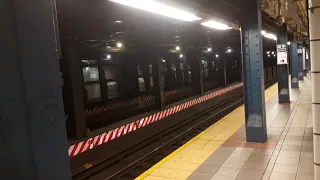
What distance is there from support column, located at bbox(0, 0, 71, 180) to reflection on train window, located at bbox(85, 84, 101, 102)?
765cm

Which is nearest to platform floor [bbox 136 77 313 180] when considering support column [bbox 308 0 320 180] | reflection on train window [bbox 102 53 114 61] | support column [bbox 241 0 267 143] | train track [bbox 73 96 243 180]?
support column [bbox 241 0 267 143]

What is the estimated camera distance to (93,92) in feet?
31.2

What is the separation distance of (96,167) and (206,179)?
310 cm

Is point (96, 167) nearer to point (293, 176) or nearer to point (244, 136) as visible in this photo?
point (244, 136)

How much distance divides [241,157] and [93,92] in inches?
231

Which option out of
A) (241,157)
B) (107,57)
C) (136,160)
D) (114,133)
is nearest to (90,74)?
(107,57)

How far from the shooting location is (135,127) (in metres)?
8.23

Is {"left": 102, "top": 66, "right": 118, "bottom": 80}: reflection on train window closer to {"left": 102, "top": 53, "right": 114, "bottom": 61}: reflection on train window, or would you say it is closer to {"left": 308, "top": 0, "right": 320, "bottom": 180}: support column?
{"left": 102, "top": 53, "right": 114, "bottom": 61}: reflection on train window

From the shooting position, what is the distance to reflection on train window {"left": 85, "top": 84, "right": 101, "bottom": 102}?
30.3 feet

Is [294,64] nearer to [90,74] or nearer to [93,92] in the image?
[93,92]

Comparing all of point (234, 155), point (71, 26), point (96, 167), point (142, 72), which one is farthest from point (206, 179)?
point (142, 72)

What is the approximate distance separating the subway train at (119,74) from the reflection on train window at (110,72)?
1.4 inches

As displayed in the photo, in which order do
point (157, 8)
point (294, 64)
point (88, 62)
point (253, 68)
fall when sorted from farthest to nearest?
1. point (294, 64)
2. point (88, 62)
3. point (253, 68)
4. point (157, 8)

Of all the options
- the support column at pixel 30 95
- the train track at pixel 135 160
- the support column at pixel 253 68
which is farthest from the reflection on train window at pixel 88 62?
the support column at pixel 30 95
